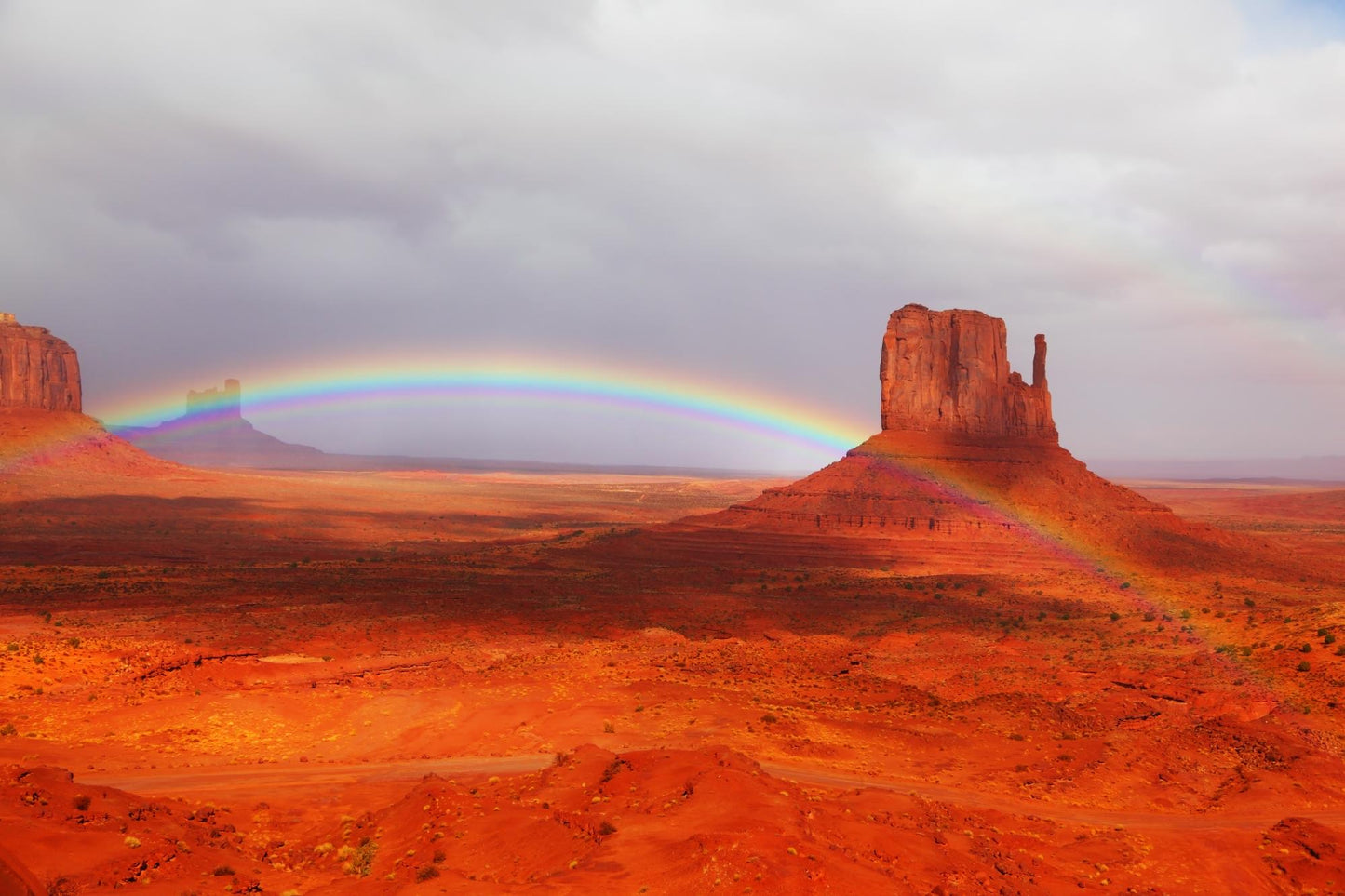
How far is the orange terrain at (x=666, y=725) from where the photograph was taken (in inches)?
452

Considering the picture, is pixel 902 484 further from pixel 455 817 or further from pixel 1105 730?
pixel 455 817

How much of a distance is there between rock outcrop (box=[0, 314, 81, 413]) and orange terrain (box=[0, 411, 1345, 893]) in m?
64.1

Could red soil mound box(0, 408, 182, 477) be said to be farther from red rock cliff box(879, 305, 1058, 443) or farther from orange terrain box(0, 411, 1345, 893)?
red rock cliff box(879, 305, 1058, 443)

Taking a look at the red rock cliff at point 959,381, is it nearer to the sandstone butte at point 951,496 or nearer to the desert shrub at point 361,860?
the sandstone butte at point 951,496

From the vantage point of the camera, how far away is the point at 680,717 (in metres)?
21.6

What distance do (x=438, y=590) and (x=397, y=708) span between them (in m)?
21.2

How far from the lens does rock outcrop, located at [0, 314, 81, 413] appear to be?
10594 cm

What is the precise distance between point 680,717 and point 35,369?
403ft

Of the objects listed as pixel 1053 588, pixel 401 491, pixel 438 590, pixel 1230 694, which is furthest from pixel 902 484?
pixel 401 491

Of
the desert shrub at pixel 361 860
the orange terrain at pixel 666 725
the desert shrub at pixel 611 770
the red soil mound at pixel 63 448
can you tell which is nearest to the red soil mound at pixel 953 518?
the orange terrain at pixel 666 725

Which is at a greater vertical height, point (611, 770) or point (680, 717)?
point (611, 770)

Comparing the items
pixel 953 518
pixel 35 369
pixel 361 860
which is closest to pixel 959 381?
pixel 953 518

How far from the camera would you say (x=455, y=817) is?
43.2 feet

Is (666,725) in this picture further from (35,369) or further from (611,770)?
(35,369)
